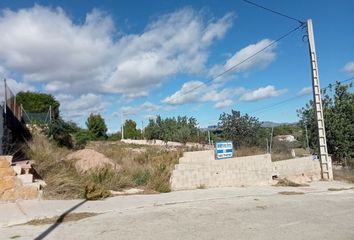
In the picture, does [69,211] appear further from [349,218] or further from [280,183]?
[280,183]

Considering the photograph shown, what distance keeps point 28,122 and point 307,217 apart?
17.5 m

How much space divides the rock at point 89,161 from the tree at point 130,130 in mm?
58153

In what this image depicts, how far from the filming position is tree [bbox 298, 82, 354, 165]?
86.5ft

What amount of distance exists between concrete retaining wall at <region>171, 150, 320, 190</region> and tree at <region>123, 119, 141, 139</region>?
57.0 m

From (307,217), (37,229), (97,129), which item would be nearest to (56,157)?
(37,229)

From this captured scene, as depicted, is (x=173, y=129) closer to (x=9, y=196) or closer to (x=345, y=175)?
(x=345, y=175)

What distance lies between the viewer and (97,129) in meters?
62.5

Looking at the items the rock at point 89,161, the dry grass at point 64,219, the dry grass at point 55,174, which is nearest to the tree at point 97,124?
the rock at point 89,161

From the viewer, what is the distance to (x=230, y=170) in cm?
1456

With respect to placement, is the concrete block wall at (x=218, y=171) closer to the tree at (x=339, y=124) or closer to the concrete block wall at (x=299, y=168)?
the concrete block wall at (x=299, y=168)

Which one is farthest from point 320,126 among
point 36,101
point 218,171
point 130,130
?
point 130,130

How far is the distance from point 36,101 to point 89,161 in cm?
3753

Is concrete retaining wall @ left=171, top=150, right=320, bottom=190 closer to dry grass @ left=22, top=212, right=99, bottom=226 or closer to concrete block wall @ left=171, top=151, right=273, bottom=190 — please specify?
concrete block wall @ left=171, top=151, right=273, bottom=190

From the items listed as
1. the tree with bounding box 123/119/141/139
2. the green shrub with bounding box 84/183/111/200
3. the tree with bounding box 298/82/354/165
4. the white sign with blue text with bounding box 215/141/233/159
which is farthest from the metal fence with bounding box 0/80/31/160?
the tree with bounding box 123/119/141/139
